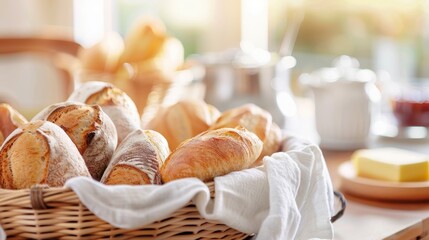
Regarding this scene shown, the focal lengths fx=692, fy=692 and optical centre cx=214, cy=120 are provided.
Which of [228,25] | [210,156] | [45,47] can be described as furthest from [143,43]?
[228,25]

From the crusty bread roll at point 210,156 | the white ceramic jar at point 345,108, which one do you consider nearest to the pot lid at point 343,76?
the white ceramic jar at point 345,108

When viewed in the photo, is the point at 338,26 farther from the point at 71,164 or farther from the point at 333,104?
the point at 71,164

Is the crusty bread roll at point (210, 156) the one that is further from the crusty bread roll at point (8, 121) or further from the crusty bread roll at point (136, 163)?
the crusty bread roll at point (8, 121)

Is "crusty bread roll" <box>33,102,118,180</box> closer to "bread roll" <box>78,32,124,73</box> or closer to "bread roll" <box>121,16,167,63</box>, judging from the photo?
"bread roll" <box>78,32,124,73</box>

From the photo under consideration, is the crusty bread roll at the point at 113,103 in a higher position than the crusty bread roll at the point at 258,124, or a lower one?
higher

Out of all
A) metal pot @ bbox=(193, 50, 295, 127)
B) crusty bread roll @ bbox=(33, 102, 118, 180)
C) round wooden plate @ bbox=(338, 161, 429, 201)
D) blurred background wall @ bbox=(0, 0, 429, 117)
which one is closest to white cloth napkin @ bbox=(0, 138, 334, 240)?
crusty bread roll @ bbox=(33, 102, 118, 180)
